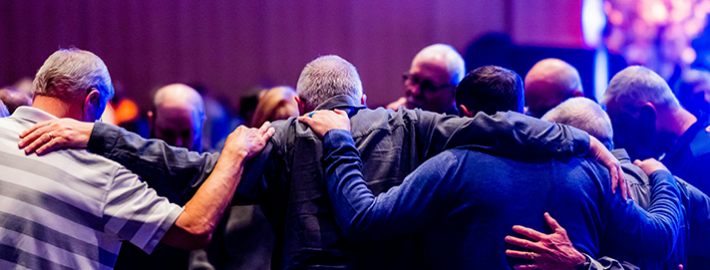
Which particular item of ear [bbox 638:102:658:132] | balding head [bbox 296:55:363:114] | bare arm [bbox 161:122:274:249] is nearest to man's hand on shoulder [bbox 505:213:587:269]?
balding head [bbox 296:55:363:114]

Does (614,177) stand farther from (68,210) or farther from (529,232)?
(68,210)

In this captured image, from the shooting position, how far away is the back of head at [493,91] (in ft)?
5.95

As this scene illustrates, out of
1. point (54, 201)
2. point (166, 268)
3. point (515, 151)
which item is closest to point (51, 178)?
point (54, 201)

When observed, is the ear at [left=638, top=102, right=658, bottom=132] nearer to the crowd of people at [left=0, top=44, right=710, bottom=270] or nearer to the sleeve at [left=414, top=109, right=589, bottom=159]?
the crowd of people at [left=0, top=44, right=710, bottom=270]

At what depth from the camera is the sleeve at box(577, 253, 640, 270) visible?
5.48 ft

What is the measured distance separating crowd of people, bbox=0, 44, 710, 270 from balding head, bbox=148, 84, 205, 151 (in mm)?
1233

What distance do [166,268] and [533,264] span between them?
1.62m

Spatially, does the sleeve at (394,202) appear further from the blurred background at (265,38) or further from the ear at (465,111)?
the blurred background at (265,38)

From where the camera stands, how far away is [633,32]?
7023mm

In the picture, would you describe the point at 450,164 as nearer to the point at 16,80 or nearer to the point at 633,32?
the point at 16,80

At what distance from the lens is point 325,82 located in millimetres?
1892

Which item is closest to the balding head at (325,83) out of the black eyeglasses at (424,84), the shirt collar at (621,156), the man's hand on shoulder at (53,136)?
the man's hand on shoulder at (53,136)

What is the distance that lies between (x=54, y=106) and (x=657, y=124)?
99.5 inches

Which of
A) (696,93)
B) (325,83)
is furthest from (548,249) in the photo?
(696,93)
